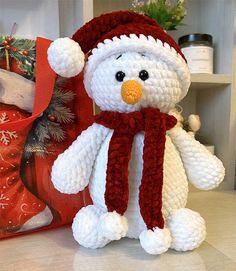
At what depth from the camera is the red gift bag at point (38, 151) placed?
20.1 inches

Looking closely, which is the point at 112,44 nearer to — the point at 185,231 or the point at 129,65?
the point at 129,65

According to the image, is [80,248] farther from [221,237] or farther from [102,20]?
[102,20]

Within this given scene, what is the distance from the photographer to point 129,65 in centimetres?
44

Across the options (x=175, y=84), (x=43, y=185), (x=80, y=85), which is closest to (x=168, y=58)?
(x=175, y=84)

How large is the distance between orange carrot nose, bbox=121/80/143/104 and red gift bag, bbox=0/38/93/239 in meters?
0.15

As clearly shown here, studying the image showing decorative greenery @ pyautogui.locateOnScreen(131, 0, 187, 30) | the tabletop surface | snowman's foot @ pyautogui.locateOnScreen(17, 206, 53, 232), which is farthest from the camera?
decorative greenery @ pyautogui.locateOnScreen(131, 0, 187, 30)

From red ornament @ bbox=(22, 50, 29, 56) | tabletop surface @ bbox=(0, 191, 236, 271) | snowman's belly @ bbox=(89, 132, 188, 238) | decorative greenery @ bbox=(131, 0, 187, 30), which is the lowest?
tabletop surface @ bbox=(0, 191, 236, 271)

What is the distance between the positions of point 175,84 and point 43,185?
287 mm

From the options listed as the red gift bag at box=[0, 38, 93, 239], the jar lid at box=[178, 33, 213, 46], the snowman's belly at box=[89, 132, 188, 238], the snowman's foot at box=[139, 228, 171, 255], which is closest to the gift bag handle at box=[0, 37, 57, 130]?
the red gift bag at box=[0, 38, 93, 239]

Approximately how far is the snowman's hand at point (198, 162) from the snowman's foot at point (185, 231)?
0.21 feet

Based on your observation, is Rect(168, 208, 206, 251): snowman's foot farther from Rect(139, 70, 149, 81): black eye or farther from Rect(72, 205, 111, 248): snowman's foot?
Rect(139, 70, 149, 81): black eye

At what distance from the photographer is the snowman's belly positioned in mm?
471

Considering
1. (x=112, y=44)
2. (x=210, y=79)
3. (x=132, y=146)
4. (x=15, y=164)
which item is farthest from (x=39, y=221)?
(x=210, y=79)

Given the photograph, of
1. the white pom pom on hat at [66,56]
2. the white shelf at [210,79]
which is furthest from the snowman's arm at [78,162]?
the white shelf at [210,79]
